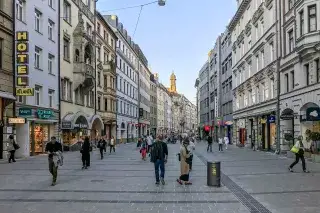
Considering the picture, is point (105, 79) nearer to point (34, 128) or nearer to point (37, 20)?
point (37, 20)

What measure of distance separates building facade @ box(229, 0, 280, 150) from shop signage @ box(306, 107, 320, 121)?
30.6 feet

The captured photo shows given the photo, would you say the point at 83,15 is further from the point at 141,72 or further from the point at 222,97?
the point at 141,72

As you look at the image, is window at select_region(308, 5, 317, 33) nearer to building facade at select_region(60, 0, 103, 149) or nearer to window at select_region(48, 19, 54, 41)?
window at select_region(48, 19, 54, 41)

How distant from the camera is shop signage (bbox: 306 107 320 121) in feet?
80.4

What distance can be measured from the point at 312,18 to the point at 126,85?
152 ft

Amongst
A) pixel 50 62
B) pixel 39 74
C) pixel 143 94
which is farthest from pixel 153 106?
pixel 39 74

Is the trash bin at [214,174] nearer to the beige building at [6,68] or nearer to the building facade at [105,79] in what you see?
the beige building at [6,68]

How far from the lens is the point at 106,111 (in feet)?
182

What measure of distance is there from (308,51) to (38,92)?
19.3 metres

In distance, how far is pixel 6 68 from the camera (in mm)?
25922

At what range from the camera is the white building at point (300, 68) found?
25.5 metres

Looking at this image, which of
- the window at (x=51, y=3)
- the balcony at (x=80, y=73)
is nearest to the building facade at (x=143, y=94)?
the balcony at (x=80, y=73)

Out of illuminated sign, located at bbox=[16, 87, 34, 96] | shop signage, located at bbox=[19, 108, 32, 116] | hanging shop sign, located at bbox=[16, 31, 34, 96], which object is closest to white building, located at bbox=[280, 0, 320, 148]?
illuminated sign, located at bbox=[16, 87, 34, 96]

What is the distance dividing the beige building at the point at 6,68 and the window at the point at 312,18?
724 inches
